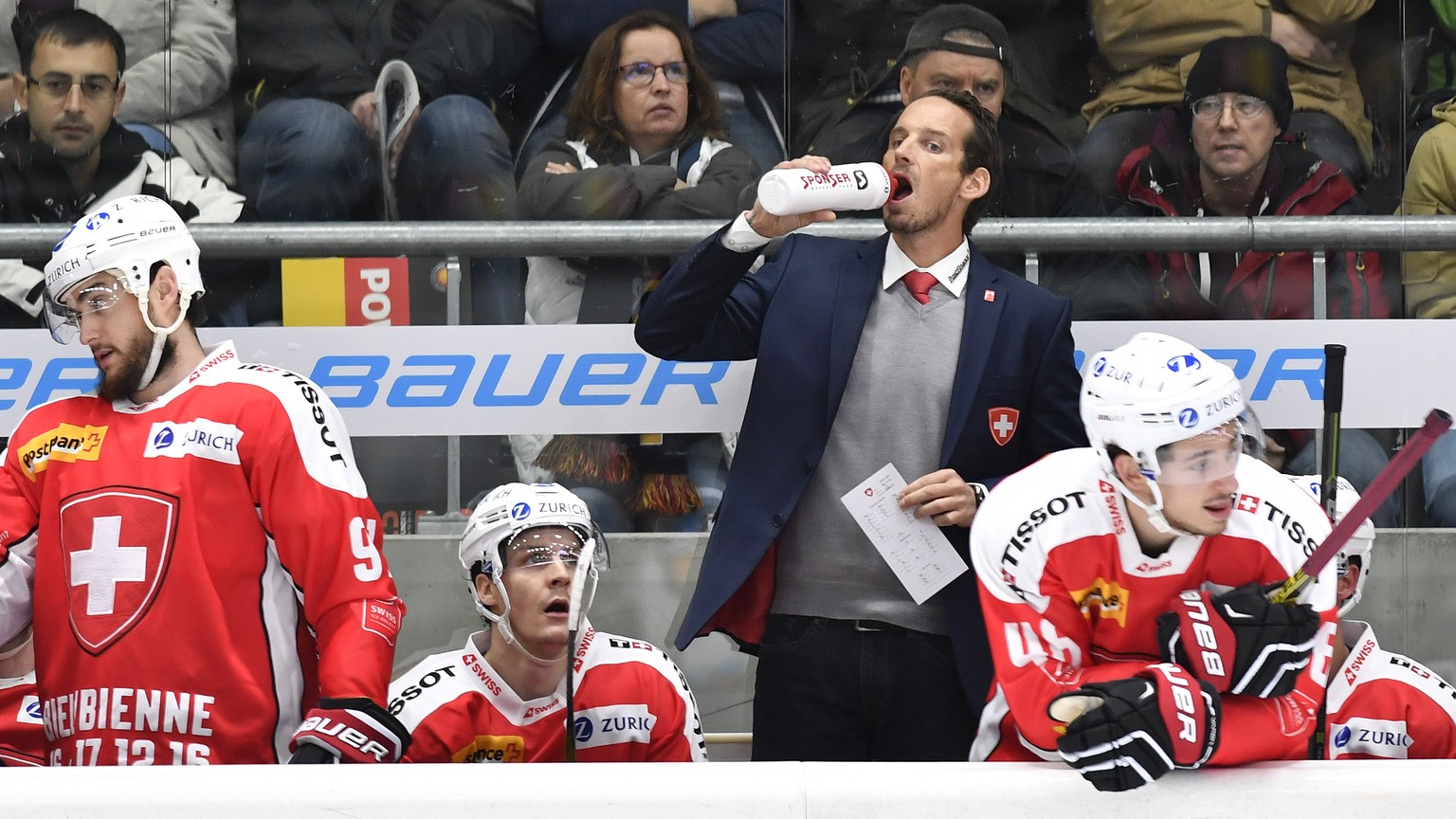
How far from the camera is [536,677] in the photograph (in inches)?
119

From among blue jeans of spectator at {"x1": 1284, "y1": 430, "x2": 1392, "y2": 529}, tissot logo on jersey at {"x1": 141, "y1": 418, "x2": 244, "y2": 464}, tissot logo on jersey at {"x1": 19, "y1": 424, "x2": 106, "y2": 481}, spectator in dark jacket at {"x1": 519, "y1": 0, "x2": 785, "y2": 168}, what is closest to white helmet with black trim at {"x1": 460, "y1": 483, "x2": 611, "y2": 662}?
tissot logo on jersey at {"x1": 141, "y1": 418, "x2": 244, "y2": 464}

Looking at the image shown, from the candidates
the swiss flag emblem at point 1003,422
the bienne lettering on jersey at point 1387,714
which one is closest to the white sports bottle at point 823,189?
the swiss flag emblem at point 1003,422

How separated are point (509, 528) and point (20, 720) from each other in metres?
0.95

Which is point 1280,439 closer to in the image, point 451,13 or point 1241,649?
point 1241,649

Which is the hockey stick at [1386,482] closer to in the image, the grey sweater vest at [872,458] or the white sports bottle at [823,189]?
the grey sweater vest at [872,458]

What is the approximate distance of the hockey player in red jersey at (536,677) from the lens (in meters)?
2.96

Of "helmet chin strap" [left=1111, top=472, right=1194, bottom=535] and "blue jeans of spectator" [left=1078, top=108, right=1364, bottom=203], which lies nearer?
"helmet chin strap" [left=1111, top=472, right=1194, bottom=535]

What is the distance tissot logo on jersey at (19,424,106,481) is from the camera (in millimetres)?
2492

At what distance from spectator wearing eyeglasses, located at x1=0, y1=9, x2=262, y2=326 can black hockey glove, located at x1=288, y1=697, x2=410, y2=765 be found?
5.55ft

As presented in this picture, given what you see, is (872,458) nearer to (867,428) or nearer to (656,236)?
(867,428)

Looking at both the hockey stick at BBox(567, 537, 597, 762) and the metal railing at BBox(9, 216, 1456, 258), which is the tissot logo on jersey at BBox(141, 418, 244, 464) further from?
the metal railing at BBox(9, 216, 1456, 258)

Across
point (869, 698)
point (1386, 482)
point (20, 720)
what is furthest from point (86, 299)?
point (1386, 482)

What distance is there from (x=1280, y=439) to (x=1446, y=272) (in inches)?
20.4

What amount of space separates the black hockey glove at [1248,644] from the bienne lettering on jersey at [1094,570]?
4.5 inches
